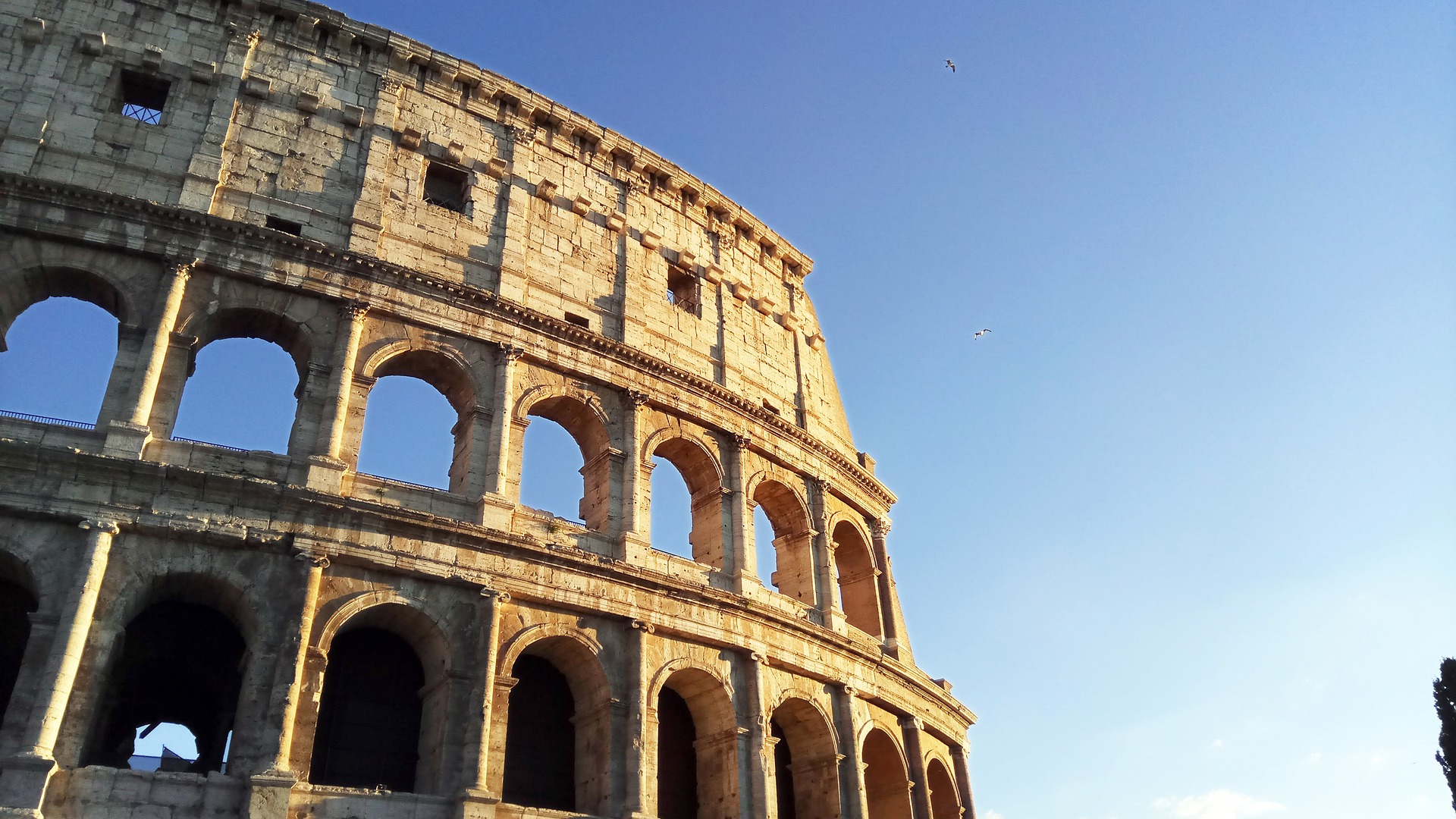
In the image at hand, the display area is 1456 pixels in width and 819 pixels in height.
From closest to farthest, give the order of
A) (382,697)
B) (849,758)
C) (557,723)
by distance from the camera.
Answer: (382,697) → (557,723) → (849,758)

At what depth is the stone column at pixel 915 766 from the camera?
2083cm

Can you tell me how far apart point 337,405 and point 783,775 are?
35.7 ft

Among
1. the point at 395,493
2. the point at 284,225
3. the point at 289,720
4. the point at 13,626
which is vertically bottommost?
the point at 289,720

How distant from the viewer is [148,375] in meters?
15.5

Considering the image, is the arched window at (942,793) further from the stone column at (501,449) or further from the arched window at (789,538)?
the stone column at (501,449)

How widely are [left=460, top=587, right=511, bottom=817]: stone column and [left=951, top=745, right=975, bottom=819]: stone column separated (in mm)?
12139

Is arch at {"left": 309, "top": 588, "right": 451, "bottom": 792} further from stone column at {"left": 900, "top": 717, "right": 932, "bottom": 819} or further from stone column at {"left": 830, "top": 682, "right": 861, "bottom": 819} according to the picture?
stone column at {"left": 900, "top": 717, "right": 932, "bottom": 819}

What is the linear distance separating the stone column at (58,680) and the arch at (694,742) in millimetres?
8154

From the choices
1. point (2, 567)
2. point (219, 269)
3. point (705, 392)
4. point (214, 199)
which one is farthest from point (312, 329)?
point (705, 392)

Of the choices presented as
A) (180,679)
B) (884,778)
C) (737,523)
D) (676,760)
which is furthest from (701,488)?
(180,679)

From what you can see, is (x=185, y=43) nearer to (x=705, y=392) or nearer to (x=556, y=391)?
(x=556, y=391)

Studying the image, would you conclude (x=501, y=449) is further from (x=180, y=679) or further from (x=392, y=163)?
(x=392, y=163)

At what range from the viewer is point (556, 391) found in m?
19.0

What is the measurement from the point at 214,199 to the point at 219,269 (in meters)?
1.57
